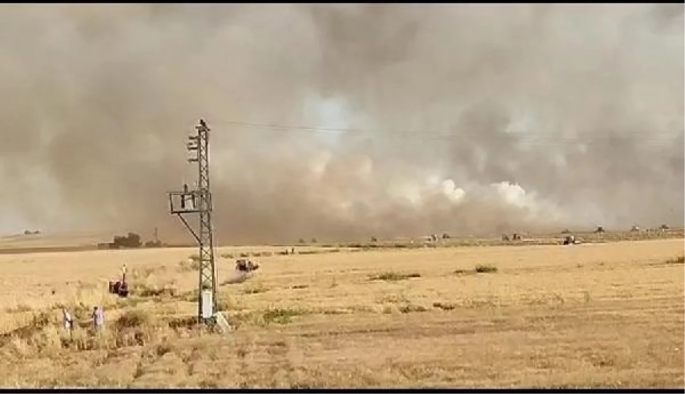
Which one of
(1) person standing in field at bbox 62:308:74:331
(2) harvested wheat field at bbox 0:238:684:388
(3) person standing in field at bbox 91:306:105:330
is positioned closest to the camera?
(2) harvested wheat field at bbox 0:238:684:388

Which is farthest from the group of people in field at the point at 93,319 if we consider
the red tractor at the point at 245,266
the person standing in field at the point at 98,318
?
the red tractor at the point at 245,266

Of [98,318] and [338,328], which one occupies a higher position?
[98,318]

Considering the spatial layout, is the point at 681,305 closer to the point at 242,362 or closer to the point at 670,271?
the point at 670,271

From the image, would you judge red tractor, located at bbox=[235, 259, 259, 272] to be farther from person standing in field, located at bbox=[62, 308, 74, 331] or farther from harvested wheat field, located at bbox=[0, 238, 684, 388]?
person standing in field, located at bbox=[62, 308, 74, 331]

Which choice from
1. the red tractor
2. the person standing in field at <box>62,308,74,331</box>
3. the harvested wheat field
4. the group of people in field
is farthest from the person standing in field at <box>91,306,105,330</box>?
the red tractor

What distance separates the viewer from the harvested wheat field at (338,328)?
6.96 metres

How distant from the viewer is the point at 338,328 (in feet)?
31.3

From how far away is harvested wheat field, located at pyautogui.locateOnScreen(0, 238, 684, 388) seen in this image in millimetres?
6965

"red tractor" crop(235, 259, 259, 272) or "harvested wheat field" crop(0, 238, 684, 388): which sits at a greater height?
"red tractor" crop(235, 259, 259, 272)

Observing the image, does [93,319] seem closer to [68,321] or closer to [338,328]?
[68,321]

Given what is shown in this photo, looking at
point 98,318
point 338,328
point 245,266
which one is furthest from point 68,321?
point 245,266

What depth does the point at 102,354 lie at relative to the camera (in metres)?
8.38

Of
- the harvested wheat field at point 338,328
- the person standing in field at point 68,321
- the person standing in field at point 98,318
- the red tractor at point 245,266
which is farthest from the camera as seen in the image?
the red tractor at point 245,266

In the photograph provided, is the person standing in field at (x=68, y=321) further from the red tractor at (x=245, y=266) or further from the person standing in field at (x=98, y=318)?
the red tractor at (x=245, y=266)
